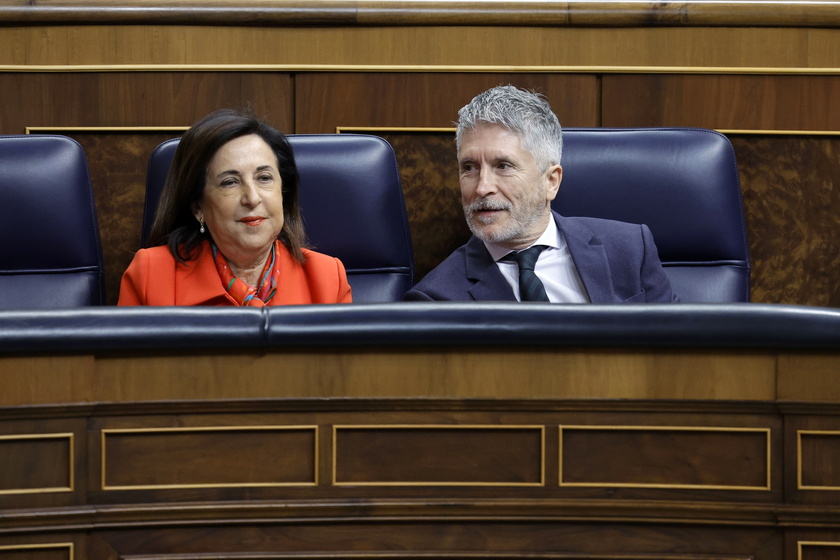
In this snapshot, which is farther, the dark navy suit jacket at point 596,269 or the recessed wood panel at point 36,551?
the dark navy suit jacket at point 596,269

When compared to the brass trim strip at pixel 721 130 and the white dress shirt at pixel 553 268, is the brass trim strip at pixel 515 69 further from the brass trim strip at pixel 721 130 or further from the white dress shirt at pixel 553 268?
the white dress shirt at pixel 553 268

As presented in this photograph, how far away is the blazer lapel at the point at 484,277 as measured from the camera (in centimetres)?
118

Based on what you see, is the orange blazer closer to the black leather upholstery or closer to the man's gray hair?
the man's gray hair

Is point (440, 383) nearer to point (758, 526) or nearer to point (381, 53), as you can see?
point (758, 526)

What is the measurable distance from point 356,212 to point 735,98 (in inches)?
23.2

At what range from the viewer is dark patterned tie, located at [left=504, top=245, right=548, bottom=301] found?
3.85 ft

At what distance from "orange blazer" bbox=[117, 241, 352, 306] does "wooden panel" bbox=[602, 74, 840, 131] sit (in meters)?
0.52

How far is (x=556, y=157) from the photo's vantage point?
4.08 ft

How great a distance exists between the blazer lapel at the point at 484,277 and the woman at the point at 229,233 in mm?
158

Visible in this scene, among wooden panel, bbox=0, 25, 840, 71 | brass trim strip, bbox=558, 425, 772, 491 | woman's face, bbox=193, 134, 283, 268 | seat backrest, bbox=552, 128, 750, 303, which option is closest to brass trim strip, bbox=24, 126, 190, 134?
wooden panel, bbox=0, 25, 840, 71

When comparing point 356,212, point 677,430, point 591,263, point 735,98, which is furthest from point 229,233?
point 735,98

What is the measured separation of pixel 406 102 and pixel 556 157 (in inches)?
11.0

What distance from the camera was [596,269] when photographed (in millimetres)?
1207

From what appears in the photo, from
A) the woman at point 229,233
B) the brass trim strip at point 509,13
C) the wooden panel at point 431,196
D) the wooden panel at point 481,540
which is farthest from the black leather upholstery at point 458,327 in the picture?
the brass trim strip at point 509,13
